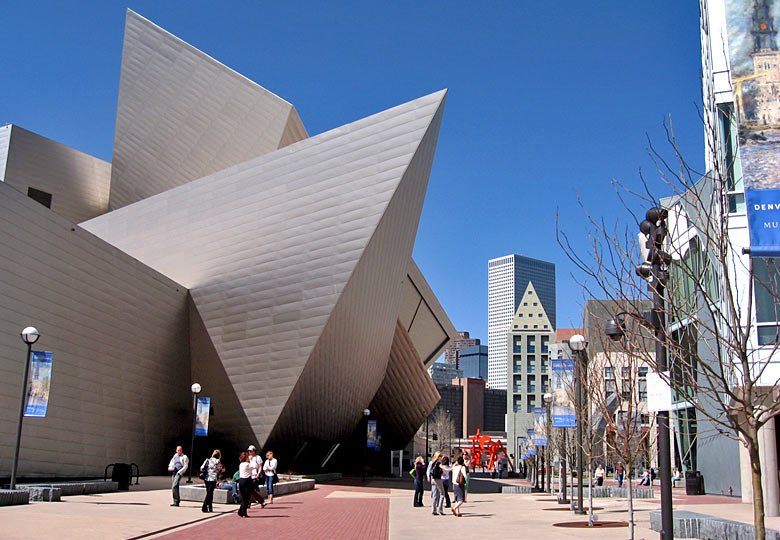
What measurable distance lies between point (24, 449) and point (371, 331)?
1431cm

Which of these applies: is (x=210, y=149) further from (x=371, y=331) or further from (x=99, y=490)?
(x=99, y=490)

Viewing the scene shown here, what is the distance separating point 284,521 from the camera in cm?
1453

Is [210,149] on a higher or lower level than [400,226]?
higher

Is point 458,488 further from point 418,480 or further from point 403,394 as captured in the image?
point 403,394

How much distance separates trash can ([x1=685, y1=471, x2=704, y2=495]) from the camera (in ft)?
105

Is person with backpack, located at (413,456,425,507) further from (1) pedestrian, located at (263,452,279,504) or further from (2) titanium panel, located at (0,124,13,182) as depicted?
(2) titanium panel, located at (0,124,13,182)

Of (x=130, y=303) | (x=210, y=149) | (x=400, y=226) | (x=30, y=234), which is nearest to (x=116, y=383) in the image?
(x=130, y=303)

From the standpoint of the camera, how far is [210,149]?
3797 cm

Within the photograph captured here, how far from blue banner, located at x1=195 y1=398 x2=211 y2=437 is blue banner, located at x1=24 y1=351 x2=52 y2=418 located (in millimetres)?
7689

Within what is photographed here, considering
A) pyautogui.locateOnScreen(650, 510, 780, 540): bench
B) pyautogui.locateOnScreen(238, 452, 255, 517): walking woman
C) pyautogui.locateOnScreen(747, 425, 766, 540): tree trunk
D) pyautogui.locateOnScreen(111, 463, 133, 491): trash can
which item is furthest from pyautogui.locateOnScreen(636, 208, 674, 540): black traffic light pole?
pyautogui.locateOnScreen(111, 463, 133, 491): trash can

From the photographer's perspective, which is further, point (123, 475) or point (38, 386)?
point (123, 475)

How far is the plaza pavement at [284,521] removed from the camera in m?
11.6

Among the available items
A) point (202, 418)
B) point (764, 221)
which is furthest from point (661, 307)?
point (202, 418)

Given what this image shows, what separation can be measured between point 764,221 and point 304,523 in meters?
10.1
